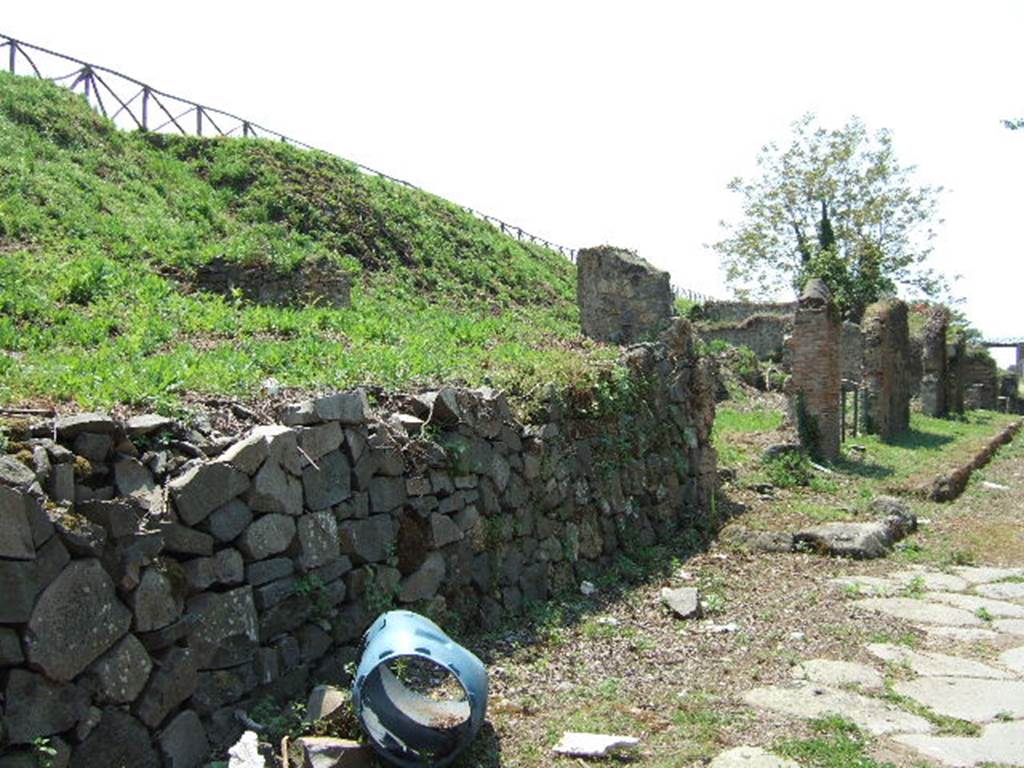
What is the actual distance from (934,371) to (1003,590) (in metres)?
19.0

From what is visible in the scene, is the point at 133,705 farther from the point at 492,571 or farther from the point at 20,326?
the point at 20,326

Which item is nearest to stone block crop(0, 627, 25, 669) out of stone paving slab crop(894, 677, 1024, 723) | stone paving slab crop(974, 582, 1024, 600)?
stone paving slab crop(894, 677, 1024, 723)

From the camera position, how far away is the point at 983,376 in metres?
33.4

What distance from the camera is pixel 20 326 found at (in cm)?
796

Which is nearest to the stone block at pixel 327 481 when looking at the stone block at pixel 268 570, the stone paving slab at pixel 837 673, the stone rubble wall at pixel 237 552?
the stone rubble wall at pixel 237 552

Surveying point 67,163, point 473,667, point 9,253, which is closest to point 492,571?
point 473,667

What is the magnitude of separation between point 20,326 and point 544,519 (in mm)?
4437

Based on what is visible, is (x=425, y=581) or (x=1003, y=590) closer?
(x=425, y=581)

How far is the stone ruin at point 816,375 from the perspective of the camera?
15258 millimetres

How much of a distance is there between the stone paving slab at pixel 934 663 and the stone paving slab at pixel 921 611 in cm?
82

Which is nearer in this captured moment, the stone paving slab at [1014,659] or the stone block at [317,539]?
the stone block at [317,539]

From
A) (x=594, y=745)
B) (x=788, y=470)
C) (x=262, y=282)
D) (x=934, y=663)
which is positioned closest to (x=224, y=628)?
(x=594, y=745)

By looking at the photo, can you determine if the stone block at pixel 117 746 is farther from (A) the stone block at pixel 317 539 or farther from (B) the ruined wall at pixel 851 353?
(B) the ruined wall at pixel 851 353

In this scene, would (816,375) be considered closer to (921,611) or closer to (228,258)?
(921,611)
